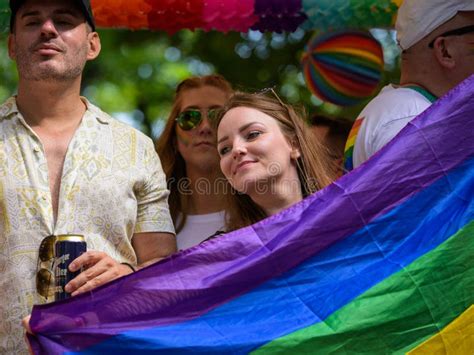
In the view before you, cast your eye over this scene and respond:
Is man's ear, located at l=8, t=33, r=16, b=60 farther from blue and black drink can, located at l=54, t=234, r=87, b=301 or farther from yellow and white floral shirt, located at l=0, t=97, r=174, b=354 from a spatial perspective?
blue and black drink can, located at l=54, t=234, r=87, b=301

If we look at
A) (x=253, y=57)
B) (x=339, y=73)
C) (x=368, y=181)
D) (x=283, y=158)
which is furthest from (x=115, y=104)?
(x=368, y=181)

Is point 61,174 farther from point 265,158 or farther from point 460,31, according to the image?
point 460,31

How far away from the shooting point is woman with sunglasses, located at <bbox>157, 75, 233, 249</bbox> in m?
5.38

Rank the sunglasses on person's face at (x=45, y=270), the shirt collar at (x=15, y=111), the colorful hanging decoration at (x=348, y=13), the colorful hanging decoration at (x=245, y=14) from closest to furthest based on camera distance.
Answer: the sunglasses on person's face at (x=45, y=270) → the shirt collar at (x=15, y=111) → the colorful hanging decoration at (x=245, y=14) → the colorful hanging decoration at (x=348, y=13)

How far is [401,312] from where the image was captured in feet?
12.0

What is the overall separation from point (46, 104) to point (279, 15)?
2.08 metres

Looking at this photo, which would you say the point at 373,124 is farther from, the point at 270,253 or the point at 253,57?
the point at 253,57

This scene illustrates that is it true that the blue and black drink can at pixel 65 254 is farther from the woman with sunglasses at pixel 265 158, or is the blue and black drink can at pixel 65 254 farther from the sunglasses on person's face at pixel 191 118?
the sunglasses on person's face at pixel 191 118

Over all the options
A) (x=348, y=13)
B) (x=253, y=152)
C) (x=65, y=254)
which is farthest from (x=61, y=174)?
(x=348, y=13)

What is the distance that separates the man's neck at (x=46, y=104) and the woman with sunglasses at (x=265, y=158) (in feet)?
2.10

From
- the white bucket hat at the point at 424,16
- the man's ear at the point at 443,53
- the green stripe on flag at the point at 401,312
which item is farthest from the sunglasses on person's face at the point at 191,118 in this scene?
the green stripe on flag at the point at 401,312

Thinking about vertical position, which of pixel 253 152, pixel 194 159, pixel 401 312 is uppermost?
pixel 194 159

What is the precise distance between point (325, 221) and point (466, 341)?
60 cm

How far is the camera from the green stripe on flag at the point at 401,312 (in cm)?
361
